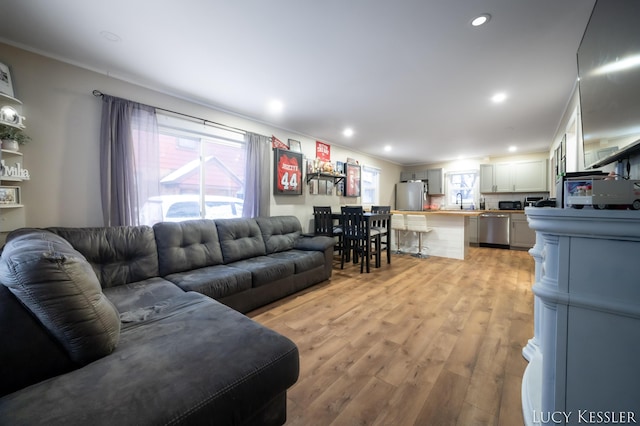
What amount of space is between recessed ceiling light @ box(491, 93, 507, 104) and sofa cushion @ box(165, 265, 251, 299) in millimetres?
3543

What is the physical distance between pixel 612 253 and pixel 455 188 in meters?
6.93

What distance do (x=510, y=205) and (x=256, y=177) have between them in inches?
245

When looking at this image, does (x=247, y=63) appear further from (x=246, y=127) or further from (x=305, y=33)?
(x=246, y=127)

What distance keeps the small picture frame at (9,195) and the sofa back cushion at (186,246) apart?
96cm

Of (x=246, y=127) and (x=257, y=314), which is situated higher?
(x=246, y=127)

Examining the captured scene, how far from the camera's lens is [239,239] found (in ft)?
9.82

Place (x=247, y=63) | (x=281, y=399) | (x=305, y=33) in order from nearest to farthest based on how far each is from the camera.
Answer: (x=281, y=399) → (x=305, y=33) → (x=247, y=63)

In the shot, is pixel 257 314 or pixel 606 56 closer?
pixel 606 56

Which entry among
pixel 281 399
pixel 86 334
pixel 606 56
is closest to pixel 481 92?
pixel 606 56

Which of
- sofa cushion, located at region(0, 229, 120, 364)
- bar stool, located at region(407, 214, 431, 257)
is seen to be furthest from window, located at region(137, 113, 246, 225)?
bar stool, located at region(407, 214, 431, 257)

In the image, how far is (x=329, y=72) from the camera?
2.34m

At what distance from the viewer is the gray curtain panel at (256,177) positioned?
3.53 meters

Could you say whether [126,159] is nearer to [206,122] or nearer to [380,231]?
[206,122]

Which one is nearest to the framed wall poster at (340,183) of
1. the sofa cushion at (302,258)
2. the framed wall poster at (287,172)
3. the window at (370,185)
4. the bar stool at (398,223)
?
the window at (370,185)
